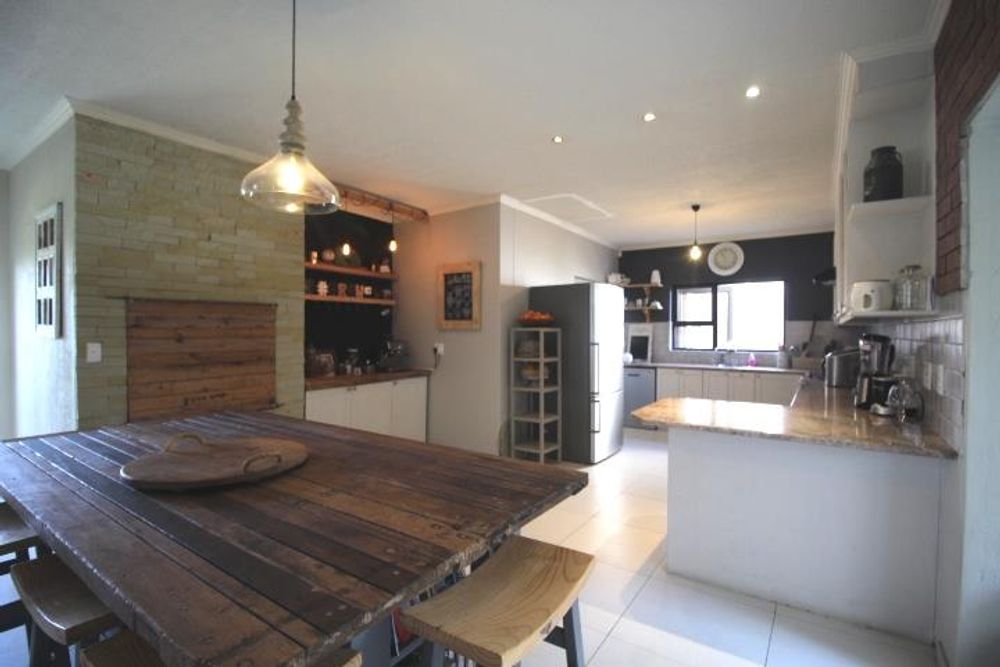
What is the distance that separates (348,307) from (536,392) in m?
2.14

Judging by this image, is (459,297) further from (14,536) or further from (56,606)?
(56,606)

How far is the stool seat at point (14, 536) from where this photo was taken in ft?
5.32

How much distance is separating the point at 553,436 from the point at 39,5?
14.9 feet

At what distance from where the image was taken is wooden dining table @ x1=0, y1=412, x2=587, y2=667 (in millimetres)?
766

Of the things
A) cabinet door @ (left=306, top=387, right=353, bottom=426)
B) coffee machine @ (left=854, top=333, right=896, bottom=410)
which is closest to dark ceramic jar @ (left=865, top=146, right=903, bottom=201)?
coffee machine @ (left=854, top=333, right=896, bottom=410)

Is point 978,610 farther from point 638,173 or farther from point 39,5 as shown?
point 39,5

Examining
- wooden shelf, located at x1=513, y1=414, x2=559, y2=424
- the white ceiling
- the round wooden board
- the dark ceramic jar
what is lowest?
wooden shelf, located at x1=513, y1=414, x2=559, y2=424

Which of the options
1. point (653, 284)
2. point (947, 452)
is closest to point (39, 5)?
point (947, 452)

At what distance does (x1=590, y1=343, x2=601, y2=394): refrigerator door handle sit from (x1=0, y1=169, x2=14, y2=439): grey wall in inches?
189

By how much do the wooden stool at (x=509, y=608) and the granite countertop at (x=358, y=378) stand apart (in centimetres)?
290

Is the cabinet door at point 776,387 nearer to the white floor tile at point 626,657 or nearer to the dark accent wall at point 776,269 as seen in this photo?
the dark accent wall at point 776,269

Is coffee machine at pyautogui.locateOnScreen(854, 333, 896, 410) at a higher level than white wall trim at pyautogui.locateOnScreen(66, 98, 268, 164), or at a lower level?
lower

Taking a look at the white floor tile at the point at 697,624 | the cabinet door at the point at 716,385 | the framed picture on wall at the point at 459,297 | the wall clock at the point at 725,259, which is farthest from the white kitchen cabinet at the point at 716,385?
the white floor tile at the point at 697,624

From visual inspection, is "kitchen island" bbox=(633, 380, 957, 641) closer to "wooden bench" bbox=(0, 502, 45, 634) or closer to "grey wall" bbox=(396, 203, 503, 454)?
"grey wall" bbox=(396, 203, 503, 454)
